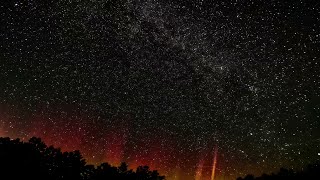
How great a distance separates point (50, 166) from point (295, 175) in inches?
465

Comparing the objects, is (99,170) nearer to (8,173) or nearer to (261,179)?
(8,173)

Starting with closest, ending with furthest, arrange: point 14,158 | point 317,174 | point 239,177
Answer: point 317,174, point 14,158, point 239,177

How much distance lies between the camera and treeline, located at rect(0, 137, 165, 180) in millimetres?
16969

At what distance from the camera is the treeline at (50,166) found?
1697cm

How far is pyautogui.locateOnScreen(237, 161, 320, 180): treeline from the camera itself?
16188 mm

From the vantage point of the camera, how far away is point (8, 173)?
16.4 meters

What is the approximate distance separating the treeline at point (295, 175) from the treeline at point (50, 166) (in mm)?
5349

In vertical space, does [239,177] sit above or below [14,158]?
above

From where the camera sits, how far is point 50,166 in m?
18.6

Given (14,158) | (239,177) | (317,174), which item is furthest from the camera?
(239,177)

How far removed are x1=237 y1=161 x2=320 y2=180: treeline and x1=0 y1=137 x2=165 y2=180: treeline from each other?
535 cm

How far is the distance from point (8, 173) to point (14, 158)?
94 cm

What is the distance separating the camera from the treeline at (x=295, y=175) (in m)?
16.2

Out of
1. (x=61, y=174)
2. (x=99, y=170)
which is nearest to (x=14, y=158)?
(x=61, y=174)
